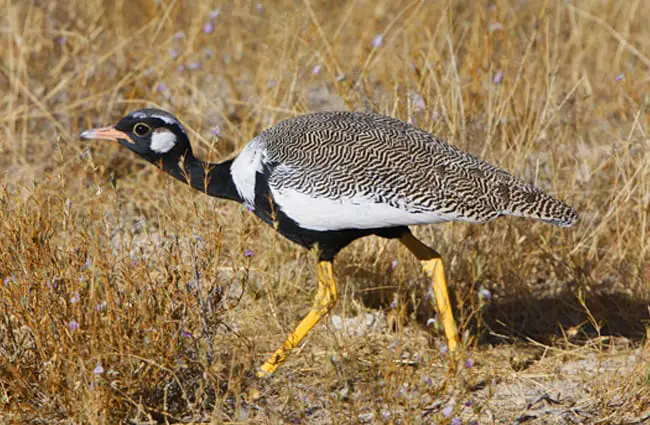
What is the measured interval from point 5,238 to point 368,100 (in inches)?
69.2

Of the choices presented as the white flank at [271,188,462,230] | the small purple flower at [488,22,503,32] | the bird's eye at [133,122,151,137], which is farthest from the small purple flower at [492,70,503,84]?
the bird's eye at [133,122,151,137]

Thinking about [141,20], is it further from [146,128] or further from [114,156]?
[146,128]

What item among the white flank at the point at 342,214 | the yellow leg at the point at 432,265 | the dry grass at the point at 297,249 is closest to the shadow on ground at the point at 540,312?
the dry grass at the point at 297,249

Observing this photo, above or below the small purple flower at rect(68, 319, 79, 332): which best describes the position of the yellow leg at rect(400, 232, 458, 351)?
below

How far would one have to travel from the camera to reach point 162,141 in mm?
3566

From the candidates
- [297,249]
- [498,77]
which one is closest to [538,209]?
[498,77]

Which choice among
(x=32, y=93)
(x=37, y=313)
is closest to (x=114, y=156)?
(x=32, y=93)

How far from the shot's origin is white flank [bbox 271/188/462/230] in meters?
3.19

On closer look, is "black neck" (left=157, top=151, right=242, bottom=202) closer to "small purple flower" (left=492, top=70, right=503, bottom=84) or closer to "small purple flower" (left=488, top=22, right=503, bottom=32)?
"small purple flower" (left=492, top=70, right=503, bottom=84)

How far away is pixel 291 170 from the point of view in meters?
3.30

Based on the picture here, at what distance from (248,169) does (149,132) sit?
433 millimetres

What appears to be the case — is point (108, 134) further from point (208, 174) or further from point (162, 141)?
point (208, 174)

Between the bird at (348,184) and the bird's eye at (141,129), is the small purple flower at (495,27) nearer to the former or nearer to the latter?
the bird at (348,184)

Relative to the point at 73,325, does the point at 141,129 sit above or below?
above
